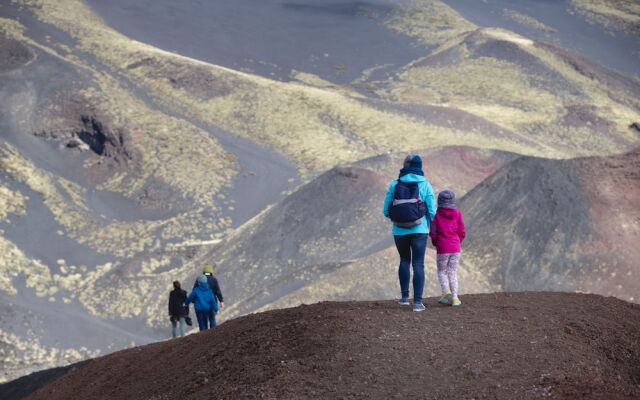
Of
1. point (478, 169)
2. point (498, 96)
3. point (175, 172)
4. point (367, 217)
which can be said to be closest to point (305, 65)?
point (498, 96)

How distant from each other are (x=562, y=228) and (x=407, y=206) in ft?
75.2

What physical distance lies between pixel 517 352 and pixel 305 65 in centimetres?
8262

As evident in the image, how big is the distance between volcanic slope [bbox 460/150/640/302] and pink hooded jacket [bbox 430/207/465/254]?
62.6ft

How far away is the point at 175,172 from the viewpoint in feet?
191

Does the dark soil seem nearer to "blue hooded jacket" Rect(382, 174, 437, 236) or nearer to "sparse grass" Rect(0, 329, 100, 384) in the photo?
"sparse grass" Rect(0, 329, 100, 384)

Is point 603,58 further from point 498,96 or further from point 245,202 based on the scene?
point 245,202

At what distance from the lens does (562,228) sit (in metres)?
31.9

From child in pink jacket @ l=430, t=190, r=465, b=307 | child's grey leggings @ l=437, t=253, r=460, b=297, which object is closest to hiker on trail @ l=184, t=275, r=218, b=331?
child's grey leggings @ l=437, t=253, r=460, b=297

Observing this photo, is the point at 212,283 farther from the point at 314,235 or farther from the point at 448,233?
the point at 314,235

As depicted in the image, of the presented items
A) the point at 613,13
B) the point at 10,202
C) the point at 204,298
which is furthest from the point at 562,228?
the point at 613,13

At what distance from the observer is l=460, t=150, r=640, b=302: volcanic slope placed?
29891 mm

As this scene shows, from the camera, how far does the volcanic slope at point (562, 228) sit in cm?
2989

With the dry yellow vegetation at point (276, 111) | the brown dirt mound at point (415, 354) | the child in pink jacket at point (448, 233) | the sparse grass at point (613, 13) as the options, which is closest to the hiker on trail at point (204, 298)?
the brown dirt mound at point (415, 354)

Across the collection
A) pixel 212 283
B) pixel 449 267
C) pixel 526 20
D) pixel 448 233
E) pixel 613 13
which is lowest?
pixel 526 20
